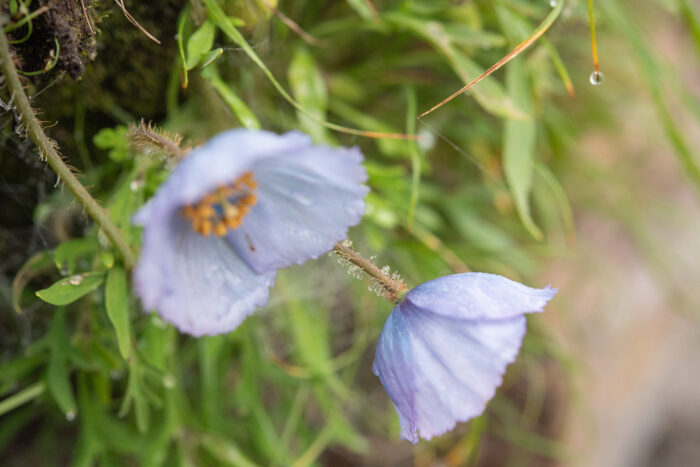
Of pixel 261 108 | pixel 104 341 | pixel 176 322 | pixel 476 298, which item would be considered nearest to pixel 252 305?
pixel 176 322

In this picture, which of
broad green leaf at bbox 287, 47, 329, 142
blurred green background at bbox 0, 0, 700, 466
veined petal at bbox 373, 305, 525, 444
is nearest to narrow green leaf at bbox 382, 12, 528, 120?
blurred green background at bbox 0, 0, 700, 466

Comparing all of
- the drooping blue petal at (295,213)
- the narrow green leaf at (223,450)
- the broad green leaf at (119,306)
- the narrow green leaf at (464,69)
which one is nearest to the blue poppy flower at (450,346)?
the drooping blue petal at (295,213)

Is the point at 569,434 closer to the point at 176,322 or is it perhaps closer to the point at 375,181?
the point at 375,181

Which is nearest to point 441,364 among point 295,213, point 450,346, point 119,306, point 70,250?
point 450,346

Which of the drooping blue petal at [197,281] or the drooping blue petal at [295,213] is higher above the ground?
the drooping blue petal at [295,213]

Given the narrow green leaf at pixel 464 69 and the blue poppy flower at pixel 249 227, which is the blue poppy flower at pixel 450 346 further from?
the narrow green leaf at pixel 464 69

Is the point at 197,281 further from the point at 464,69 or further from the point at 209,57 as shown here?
the point at 464,69
